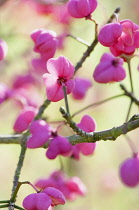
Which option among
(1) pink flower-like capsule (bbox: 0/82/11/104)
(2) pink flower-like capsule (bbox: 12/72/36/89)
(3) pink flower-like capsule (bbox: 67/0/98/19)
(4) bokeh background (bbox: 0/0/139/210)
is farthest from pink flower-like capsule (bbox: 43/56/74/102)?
(4) bokeh background (bbox: 0/0/139/210)

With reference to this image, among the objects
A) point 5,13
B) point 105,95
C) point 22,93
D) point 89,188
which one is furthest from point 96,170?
point 22,93

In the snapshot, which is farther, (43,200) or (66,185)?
(66,185)

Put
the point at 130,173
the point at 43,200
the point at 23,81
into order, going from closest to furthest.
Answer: the point at 43,200 → the point at 130,173 → the point at 23,81

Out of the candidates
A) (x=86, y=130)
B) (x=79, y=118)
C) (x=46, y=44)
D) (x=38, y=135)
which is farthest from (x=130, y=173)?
(x=79, y=118)

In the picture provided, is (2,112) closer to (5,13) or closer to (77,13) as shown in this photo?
(5,13)

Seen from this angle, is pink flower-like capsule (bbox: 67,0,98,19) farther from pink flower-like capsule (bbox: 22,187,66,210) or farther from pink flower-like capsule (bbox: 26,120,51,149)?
pink flower-like capsule (bbox: 22,187,66,210)

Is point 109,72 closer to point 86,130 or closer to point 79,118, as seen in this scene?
point 86,130

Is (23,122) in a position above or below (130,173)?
above
